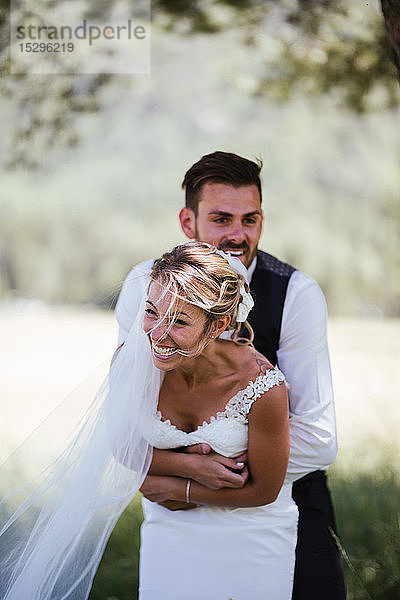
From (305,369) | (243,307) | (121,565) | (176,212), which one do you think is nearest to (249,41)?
(121,565)

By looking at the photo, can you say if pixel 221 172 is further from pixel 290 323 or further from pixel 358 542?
pixel 358 542

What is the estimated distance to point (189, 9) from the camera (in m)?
6.06

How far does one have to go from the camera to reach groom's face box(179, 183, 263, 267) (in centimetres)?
271

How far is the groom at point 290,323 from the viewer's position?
8.89 feet

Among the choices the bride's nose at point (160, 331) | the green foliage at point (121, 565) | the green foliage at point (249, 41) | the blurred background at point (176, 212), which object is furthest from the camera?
the blurred background at point (176, 212)

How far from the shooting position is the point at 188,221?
2.86 metres

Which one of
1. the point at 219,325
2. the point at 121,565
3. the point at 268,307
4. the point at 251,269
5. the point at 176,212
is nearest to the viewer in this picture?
the point at 219,325

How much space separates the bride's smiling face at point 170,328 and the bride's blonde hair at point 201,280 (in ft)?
0.04

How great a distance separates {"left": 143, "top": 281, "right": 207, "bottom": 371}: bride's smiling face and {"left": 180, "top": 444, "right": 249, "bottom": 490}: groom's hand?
0.33 m

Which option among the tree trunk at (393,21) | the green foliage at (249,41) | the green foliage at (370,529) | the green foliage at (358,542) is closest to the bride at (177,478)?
the tree trunk at (393,21)

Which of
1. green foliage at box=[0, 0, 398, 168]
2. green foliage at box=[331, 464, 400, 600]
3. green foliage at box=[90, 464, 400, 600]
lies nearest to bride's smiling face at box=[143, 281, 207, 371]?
green foliage at box=[331, 464, 400, 600]

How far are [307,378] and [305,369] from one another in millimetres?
34

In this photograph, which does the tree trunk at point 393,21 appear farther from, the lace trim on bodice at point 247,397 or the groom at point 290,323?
the lace trim on bodice at point 247,397

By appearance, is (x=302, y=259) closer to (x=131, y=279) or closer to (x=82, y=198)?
(x=82, y=198)
